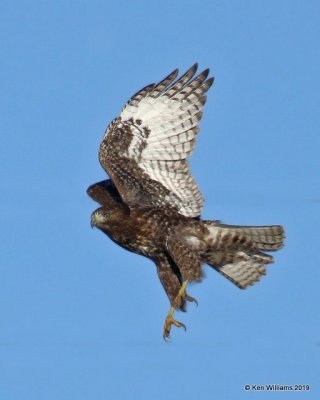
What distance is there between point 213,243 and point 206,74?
6.79 ft

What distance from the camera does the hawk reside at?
29.9 feet

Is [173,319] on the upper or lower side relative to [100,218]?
lower

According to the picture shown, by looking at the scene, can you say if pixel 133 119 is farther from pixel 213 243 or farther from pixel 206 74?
pixel 213 243

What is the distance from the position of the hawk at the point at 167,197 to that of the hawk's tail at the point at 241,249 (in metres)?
0.01

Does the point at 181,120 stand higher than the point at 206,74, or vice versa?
the point at 206,74

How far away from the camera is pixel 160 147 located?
31.1 feet

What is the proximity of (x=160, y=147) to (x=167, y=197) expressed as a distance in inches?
23.8

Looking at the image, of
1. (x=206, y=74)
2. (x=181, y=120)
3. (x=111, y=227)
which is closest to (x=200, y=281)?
(x=111, y=227)

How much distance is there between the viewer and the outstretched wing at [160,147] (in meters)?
9.41

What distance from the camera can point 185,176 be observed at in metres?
9.44

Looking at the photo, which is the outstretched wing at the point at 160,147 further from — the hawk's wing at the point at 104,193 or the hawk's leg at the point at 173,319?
the hawk's leg at the point at 173,319

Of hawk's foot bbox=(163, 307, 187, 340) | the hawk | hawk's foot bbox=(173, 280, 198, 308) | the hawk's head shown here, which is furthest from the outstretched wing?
A: hawk's foot bbox=(163, 307, 187, 340)

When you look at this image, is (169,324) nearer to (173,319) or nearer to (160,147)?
(173,319)

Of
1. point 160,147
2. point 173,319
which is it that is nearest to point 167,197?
point 160,147
